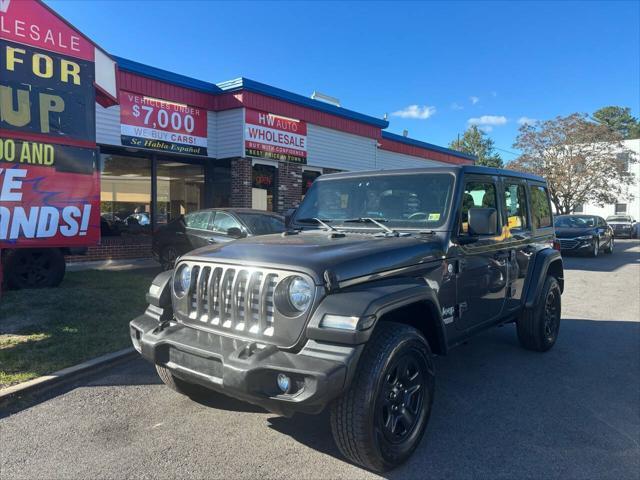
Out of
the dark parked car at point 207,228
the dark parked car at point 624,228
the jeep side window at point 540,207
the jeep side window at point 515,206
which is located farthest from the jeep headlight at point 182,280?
the dark parked car at point 624,228

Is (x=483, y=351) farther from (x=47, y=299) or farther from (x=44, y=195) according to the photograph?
(x=44, y=195)

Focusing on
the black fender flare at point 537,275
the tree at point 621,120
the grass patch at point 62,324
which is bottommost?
the grass patch at point 62,324

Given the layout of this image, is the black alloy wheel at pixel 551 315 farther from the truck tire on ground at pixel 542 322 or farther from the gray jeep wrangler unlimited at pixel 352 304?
the gray jeep wrangler unlimited at pixel 352 304

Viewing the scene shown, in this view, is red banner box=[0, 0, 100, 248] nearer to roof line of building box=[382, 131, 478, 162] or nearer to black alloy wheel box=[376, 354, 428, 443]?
black alloy wheel box=[376, 354, 428, 443]

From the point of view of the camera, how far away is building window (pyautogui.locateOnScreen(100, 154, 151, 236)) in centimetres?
1192

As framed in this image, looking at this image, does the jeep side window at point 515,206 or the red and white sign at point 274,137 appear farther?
the red and white sign at point 274,137

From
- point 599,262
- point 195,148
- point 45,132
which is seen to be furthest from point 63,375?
point 599,262

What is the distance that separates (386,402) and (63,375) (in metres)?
3.11

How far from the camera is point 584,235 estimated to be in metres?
16.3

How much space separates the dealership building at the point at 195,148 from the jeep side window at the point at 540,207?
9.24m

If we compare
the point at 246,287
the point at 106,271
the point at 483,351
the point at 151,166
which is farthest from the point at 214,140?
the point at 246,287

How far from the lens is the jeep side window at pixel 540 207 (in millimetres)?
5223

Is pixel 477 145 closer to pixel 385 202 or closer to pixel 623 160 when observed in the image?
pixel 623 160

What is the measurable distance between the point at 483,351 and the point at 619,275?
911 centimetres
